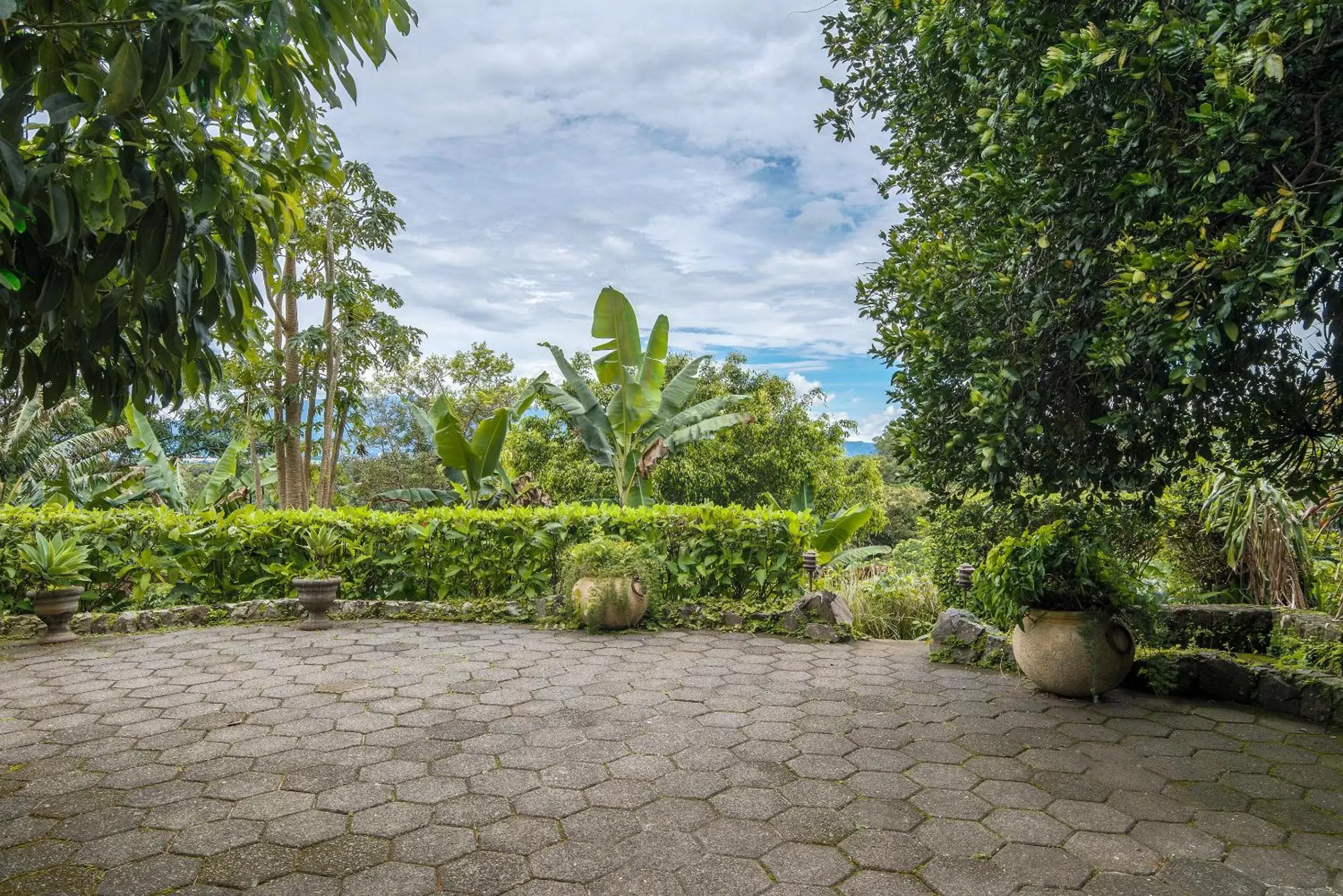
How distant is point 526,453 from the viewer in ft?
54.4

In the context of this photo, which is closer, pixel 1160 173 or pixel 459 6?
pixel 1160 173

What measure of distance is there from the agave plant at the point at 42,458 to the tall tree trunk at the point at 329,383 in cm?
341

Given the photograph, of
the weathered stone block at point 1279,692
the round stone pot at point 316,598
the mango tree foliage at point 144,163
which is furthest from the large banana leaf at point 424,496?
the weathered stone block at point 1279,692

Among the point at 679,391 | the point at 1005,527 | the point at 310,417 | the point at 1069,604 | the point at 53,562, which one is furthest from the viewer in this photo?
the point at 310,417

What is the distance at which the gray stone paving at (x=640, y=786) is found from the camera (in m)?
2.59

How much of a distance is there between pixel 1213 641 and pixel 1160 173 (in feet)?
13.8

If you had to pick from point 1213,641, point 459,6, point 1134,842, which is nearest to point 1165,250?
point 1134,842

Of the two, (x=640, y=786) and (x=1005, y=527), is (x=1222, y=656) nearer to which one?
(x=1005, y=527)

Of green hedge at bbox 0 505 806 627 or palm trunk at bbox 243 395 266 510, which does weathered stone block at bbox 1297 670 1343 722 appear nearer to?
green hedge at bbox 0 505 806 627

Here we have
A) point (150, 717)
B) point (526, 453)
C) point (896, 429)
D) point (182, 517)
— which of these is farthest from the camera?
point (526, 453)

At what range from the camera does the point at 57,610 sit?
6.37m

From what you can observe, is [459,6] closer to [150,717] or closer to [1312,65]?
[1312,65]

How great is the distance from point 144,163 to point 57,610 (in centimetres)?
657

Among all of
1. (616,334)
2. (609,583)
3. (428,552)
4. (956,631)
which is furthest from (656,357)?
(956,631)
